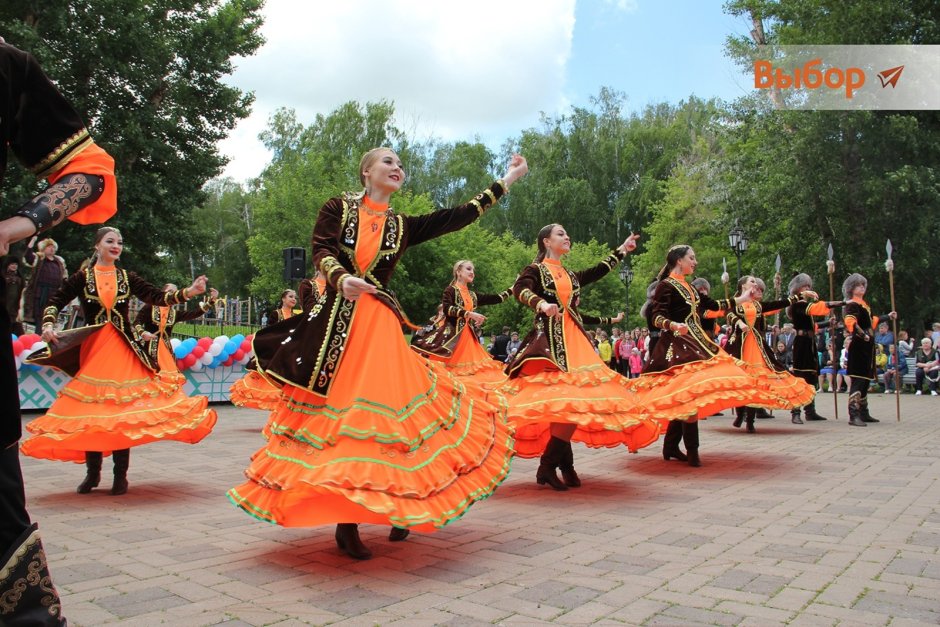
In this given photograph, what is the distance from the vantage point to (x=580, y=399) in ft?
18.7

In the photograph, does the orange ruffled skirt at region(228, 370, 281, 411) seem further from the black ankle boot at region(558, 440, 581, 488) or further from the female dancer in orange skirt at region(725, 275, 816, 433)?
the female dancer in orange skirt at region(725, 275, 816, 433)

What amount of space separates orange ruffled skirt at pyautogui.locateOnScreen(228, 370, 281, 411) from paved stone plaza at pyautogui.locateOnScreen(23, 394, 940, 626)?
270 centimetres

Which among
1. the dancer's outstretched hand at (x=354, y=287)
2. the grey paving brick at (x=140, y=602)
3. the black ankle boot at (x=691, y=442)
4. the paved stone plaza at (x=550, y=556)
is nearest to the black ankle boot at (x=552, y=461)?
the paved stone plaza at (x=550, y=556)

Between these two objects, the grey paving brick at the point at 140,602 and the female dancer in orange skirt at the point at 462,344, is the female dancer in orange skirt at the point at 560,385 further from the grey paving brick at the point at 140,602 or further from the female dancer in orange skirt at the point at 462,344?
the female dancer in orange skirt at the point at 462,344

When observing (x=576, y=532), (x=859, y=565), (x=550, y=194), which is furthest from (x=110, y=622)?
(x=550, y=194)

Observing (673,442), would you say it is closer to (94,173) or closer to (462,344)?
(462,344)

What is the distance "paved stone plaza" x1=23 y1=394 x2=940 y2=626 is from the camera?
321cm

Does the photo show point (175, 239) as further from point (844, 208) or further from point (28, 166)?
point (28, 166)

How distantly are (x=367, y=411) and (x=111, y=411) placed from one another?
3146 millimetres

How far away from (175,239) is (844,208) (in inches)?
836

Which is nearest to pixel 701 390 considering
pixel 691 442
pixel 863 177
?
pixel 691 442

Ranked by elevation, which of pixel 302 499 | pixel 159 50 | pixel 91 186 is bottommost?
pixel 302 499

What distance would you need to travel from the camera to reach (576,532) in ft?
15.4

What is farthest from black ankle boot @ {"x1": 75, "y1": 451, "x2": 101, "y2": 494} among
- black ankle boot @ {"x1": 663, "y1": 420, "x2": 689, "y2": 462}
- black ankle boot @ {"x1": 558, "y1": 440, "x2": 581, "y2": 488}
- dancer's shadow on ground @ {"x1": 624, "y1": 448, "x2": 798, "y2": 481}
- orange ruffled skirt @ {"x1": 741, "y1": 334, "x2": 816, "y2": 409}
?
orange ruffled skirt @ {"x1": 741, "y1": 334, "x2": 816, "y2": 409}
